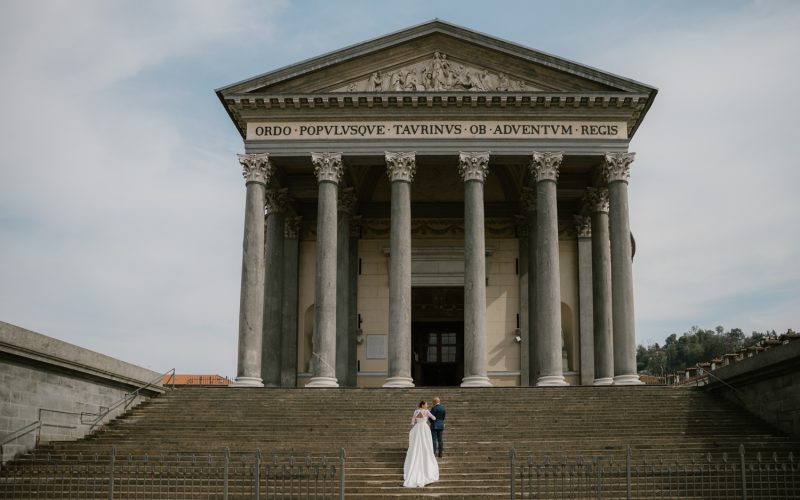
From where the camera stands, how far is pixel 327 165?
31.0 metres

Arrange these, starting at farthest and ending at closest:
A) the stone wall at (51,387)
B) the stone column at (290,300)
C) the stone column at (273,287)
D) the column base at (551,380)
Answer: the stone column at (290,300)
the stone column at (273,287)
the column base at (551,380)
the stone wall at (51,387)

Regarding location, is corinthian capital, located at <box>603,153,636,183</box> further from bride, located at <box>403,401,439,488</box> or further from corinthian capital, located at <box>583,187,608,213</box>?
bride, located at <box>403,401,439,488</box>

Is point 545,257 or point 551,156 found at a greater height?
point 551,156

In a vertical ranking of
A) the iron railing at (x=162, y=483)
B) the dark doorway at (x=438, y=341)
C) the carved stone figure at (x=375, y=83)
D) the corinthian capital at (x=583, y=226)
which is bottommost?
the iron railing at (x=162, y=483)

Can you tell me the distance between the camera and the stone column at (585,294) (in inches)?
1400

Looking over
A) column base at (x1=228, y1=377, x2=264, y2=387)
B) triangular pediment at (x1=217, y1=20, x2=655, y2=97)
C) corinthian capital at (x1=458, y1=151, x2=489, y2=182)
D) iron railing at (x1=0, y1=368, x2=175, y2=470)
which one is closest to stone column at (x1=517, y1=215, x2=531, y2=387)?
corinthian capital at (x1=458, y1=151, x2=489, y2=182)

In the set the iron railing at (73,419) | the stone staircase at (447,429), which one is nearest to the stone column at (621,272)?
the stone staircase at (447,429)

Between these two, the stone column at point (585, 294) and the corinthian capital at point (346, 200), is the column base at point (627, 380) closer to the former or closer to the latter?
the stone column at point (585, 294)

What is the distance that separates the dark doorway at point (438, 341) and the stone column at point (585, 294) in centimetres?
→ 525

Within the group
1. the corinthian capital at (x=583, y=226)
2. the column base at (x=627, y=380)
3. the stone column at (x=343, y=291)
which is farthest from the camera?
the corinthian capital at (x=583, y=226)

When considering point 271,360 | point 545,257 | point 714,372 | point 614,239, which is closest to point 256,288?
point 271,360

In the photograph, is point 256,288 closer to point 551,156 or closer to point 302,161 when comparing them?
point 302,161

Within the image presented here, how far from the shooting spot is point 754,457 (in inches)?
792

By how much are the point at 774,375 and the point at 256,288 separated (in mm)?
16544
